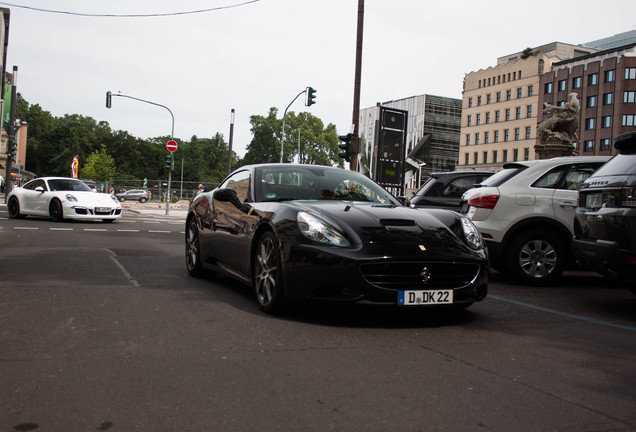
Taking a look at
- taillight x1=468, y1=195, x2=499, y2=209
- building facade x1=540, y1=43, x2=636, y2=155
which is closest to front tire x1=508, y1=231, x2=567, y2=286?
taillight x1=468, y1=195, x2=499, y2=209

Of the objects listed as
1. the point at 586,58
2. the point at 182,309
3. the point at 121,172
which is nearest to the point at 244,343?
the point at 182,309

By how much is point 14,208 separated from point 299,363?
18606 mm

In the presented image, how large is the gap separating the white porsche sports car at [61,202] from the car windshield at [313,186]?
13791 mm

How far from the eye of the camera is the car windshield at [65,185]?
19594mm

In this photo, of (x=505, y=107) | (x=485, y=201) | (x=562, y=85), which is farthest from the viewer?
(x=505, y=107)

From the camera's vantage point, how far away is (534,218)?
8078mm

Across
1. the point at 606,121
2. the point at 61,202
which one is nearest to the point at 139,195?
the point at 61,202

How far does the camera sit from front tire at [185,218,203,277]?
7.84 metres

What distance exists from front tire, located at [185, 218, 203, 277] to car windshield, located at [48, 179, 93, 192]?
12713 millimetres

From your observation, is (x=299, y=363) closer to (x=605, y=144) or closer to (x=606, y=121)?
(x=605, y=144)

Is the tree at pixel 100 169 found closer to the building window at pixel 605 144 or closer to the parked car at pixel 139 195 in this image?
the parked car at pixel 139 195

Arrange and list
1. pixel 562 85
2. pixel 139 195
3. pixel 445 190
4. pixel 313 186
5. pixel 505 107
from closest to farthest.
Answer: pixel 313 186
pixel 445 190
pixel 139 195
pixel 562 85
pixel 505 107

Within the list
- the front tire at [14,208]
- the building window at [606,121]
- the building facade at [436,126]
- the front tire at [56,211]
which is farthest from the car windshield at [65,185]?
the building facade at [436,126]

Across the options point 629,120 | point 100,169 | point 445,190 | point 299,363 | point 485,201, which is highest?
point 629,120
